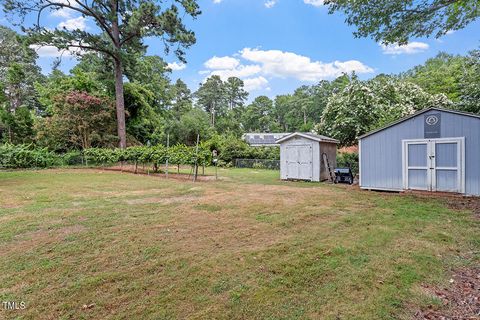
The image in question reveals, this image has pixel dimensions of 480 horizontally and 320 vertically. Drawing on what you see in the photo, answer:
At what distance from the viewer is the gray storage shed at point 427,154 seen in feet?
24.5

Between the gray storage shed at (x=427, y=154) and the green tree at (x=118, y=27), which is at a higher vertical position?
the green tree at (x=118, y=27)

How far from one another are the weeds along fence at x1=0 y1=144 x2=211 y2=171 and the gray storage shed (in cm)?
724

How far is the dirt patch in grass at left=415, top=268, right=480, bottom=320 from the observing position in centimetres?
236

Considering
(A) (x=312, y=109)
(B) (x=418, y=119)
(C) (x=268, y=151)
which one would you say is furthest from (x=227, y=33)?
(A) (x=312, y=109)

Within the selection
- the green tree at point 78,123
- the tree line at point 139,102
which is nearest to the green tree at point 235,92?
the tree line at point 139,102

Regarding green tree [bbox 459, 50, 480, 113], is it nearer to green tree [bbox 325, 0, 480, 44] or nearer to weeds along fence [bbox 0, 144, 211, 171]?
green tree [bbox 325, 0, 480, 44]

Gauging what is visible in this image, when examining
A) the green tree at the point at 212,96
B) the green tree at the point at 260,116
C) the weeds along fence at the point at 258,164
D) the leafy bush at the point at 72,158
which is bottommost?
the weeds along fence at the point at 258,164

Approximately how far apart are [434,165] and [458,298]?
259 inches

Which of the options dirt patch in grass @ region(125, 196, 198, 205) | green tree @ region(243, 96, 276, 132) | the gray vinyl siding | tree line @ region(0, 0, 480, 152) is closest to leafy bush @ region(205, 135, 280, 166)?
tree line @ region(0, 0, 480, 152)

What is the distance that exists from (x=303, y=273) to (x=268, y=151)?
19768mm

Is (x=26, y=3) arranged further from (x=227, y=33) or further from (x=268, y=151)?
(x=268, y=151)

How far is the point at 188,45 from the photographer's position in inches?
766

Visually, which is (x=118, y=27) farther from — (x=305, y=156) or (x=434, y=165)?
(x=434, y=165)

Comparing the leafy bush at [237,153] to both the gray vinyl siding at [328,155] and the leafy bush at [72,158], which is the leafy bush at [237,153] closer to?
the gray vinyl siding at [328,155]
